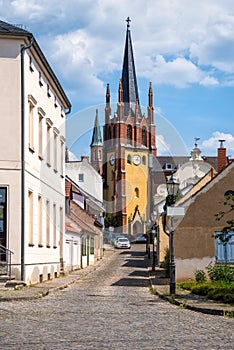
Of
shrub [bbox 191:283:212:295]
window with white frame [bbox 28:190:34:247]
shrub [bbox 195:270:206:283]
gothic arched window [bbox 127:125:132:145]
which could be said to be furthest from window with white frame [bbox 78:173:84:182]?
shrub [bbox 191:283:212:295]

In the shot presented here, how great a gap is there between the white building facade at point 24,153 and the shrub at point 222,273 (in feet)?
22.7

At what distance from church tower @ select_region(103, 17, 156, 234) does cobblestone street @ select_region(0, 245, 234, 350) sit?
8440 centimetres

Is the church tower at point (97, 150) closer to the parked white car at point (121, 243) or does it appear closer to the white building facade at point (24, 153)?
the parked white car at point (121, 243)

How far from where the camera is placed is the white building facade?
22156 millimetres

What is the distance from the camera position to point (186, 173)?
8450 centimetres

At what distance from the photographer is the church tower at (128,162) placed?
345 feet

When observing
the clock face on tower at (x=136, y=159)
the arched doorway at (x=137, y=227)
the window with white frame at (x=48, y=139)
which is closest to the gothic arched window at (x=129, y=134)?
the clock face on tower at (x=136, y=159)

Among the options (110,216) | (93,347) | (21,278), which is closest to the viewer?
(93,347)

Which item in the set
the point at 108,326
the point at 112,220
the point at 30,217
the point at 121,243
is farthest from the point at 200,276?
the point at 112,220

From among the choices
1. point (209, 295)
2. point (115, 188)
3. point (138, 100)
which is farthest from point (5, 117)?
point (138, 100)

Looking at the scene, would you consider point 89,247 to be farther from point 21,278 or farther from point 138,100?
point 138,100

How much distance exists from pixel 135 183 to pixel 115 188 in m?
5.08

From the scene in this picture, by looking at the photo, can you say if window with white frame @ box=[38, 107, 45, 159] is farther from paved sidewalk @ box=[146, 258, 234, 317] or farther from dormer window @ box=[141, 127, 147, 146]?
dormer window @ box=[141, 127, 147, 146]

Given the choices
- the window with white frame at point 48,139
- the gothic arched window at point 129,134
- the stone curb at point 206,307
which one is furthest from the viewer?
the gothic arched window at point 129,134
